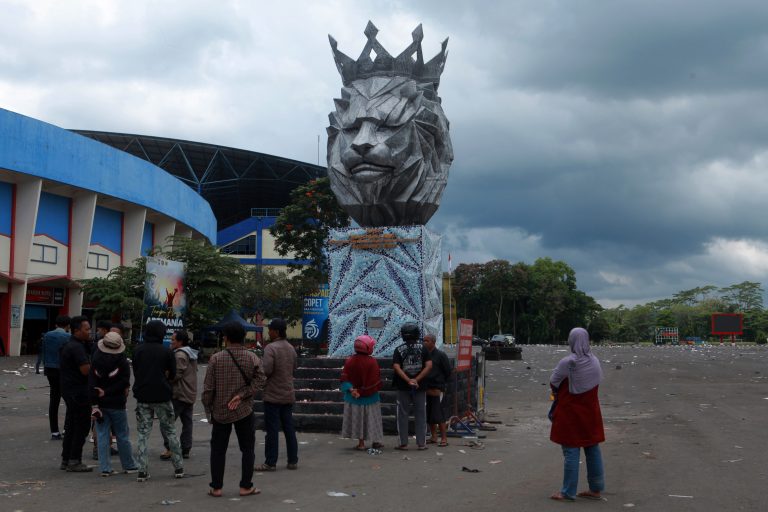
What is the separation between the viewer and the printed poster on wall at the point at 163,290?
21.2 meters

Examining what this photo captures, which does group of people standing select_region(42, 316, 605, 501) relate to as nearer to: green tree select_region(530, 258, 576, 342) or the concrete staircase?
the concrete staircase

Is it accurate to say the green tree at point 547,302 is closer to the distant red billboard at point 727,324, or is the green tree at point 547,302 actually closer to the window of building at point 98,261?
the distant red billboard at point 727,324

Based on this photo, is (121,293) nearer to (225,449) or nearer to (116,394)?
(116,394)

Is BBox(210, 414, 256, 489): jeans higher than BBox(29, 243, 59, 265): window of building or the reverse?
the reverse

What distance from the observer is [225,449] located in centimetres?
626

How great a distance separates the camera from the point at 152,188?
122 ft

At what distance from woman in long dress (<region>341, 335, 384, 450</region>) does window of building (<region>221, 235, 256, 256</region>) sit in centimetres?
A: 4856

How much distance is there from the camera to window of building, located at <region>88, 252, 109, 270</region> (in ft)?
114

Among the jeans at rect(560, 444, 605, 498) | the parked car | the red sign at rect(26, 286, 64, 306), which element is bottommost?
the jeans at rect(560, 444, 605, 498)

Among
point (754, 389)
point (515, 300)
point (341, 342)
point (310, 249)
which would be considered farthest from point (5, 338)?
point (515, 300)

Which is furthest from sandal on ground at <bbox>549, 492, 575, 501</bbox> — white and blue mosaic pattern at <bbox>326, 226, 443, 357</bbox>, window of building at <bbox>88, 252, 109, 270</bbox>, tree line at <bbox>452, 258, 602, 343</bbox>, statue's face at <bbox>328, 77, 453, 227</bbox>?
tree line at <bbox>452, 258, 602, 343</bbox>

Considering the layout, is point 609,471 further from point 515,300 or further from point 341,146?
point 515,300

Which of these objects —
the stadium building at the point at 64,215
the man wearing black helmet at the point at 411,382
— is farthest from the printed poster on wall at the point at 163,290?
the man wearing black helmet at the point at 411,382

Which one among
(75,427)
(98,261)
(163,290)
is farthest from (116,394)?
(98,261)
